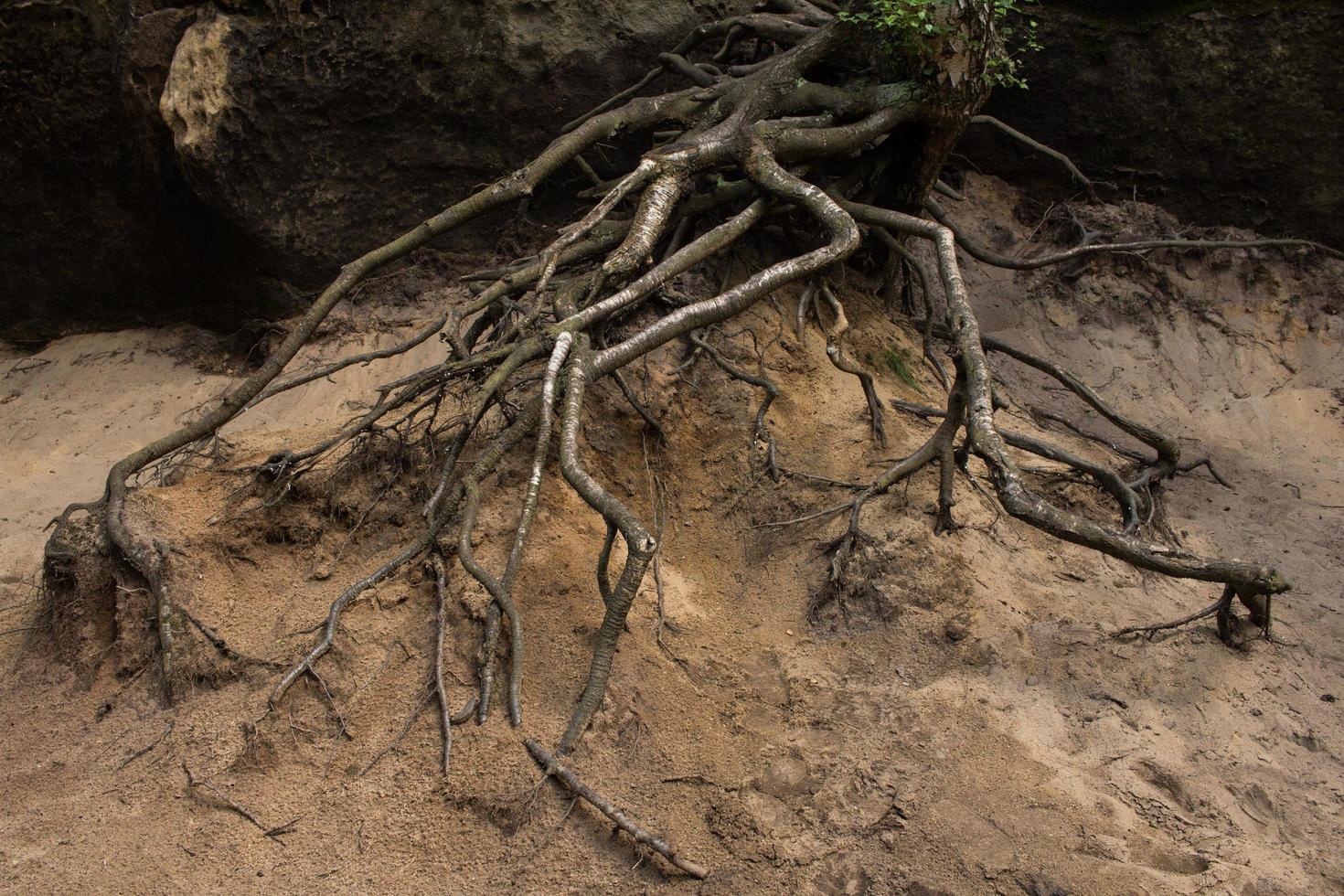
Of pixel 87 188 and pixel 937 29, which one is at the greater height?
pixel 937 29

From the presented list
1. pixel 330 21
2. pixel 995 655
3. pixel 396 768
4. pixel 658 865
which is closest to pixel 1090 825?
pixel 995 655

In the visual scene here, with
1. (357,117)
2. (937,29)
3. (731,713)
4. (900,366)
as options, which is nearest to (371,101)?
(357,117)

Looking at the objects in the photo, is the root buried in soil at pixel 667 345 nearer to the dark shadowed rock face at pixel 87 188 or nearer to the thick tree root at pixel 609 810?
the thick tree root at pixel 609 810

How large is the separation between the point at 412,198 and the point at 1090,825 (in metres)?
5.13

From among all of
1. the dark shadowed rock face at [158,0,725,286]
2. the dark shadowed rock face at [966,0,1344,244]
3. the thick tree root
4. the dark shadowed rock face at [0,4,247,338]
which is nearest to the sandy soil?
the thick tree root

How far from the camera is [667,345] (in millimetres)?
4859

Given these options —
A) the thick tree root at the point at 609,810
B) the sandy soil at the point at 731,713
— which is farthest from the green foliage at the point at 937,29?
the thick tree root at the point at 609,810

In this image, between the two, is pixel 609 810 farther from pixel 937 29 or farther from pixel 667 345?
pixel 937 29

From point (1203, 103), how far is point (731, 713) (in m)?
5.15

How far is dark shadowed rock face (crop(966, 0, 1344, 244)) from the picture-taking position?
20.5 feet

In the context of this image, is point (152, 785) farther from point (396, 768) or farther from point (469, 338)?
point (469, 338)

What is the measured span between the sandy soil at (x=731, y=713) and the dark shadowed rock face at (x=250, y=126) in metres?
1.98

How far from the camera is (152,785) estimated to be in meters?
3.41

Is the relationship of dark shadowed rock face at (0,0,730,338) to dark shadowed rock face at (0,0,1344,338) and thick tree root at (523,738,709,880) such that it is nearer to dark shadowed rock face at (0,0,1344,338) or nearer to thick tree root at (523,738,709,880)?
dark shadowed rock face at (0,0,1344,338)
